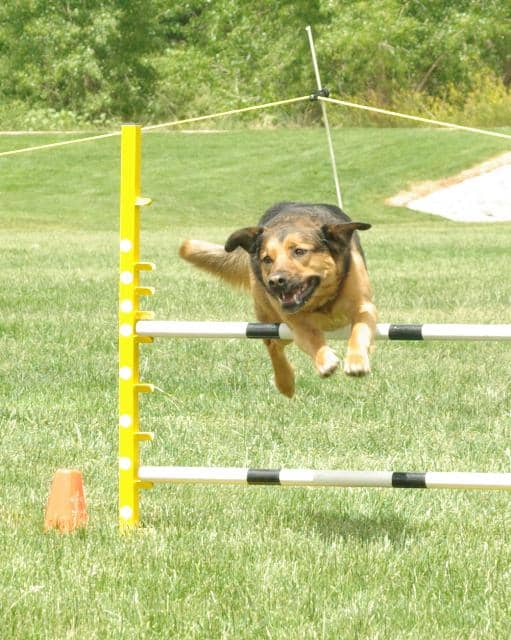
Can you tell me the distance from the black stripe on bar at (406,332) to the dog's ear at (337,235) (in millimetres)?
461

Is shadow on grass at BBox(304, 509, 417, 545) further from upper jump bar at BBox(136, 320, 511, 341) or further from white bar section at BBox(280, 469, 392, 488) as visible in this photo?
upper jump bar at BBox(136, 320, 511, 341)

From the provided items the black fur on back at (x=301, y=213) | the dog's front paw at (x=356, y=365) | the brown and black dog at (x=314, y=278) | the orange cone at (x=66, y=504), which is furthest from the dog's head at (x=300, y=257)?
the orange cone at (x=66, y=504)

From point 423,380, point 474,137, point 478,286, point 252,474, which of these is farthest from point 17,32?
point 252,474

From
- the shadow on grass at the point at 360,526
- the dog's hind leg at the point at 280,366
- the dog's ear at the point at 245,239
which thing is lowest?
the shadow on grass at the point at 360,526

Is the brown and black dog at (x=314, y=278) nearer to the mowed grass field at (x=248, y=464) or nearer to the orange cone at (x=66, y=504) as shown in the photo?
the mowed grass field at (x=248, y=464)

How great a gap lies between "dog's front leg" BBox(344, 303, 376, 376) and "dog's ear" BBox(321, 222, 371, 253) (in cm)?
26

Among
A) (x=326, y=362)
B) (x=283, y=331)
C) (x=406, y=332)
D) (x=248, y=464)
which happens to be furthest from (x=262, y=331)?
(x=248, y=464)

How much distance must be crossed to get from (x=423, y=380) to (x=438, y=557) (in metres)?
3.18

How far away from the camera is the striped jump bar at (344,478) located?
13.3 ft

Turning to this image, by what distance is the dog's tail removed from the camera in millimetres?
5312

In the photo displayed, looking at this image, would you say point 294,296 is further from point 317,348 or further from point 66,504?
point 66,504

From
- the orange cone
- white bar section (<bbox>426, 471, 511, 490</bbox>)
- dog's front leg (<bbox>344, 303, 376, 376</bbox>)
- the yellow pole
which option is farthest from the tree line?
white bar section (<bbox>426, 471, 511, 490</bbox>)

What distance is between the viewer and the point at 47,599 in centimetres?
370

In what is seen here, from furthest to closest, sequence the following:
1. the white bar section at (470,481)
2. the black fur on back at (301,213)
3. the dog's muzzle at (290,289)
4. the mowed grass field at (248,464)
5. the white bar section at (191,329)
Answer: the black fur on back at (301,213) → the dog's muzzle at (290,289) → the white bar section at (191,329) → the white bar section at (470,481) → the mowed grass field at (248,464)
